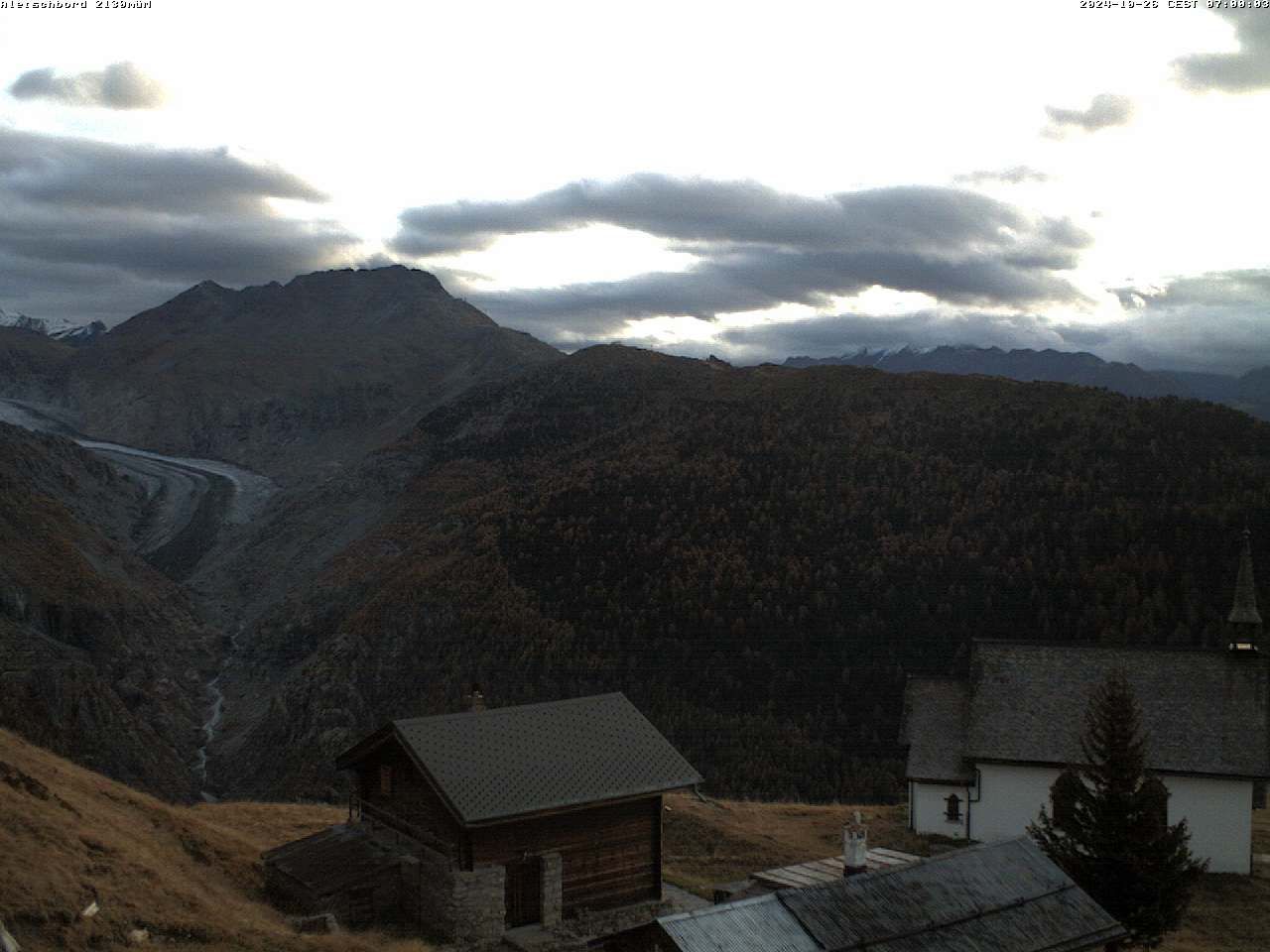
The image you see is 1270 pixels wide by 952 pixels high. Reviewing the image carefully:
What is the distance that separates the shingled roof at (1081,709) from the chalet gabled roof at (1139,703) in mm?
28

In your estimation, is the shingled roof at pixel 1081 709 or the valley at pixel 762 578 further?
the valley at pixel 762 578

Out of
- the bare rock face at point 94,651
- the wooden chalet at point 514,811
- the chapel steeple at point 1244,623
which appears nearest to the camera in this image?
the wooden chalet at point 514,811

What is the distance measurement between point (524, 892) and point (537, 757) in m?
2.68

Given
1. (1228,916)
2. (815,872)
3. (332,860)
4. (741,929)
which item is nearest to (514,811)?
(332,860)

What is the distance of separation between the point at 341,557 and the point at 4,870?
85.5 metres

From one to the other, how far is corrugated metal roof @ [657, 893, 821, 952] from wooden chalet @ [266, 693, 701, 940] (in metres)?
7.57

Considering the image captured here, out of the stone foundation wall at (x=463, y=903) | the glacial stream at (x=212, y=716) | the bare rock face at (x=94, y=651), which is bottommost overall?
the glacial stream at (x=212, y=716)

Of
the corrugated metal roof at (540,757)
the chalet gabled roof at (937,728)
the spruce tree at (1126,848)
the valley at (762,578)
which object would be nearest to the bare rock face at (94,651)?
the valley at (762,578)

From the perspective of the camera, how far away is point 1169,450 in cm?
6919

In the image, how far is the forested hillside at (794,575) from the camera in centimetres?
5725

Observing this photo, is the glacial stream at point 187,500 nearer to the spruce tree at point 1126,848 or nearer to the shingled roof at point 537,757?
the shingled roof at point 537,757

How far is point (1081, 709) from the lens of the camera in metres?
32.3

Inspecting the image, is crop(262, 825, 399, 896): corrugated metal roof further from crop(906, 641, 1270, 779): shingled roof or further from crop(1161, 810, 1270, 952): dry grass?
crop(1161, 810, 1270, 952): dry grass

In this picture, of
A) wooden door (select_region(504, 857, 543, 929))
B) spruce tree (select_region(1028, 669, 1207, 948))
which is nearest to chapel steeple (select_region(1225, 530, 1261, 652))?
spruce tree (select_region(1028, 669, 1207, 948))
